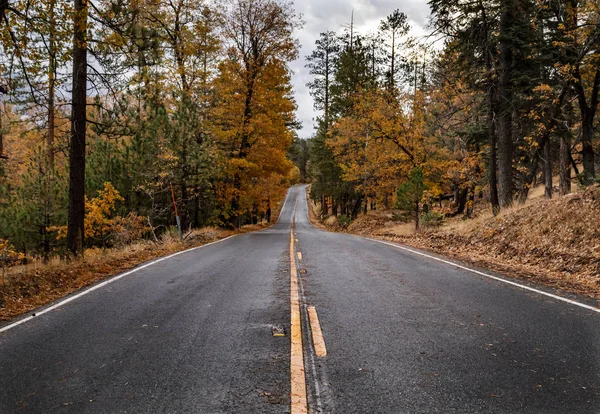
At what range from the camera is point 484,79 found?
1586cm

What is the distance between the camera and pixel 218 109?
21719 mm

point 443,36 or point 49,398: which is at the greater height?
point 443,36

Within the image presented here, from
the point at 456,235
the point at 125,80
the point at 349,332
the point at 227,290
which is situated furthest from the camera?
the point at 456,235

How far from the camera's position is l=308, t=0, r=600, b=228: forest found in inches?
587

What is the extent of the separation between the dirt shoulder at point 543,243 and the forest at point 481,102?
1.97 m

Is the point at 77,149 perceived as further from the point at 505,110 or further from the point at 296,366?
the point at 505,110

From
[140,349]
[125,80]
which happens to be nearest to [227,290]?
[140,349]

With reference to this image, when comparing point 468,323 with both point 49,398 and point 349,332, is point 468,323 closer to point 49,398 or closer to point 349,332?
point 349,332

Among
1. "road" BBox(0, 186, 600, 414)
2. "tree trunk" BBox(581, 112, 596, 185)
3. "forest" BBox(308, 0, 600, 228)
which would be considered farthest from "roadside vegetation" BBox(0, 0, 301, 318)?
"tree trunk" BBox(581, 112, 596, 185)

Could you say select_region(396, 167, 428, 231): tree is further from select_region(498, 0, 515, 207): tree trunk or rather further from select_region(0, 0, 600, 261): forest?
select_region(498, 0, 515, 207): tree trunk

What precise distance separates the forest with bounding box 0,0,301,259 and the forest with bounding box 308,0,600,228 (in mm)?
6446

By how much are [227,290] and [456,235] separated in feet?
37.0

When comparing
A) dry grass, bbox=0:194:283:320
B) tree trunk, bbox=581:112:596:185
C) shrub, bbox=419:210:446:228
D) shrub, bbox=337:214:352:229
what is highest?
tree trunk, bbox=581:112:596:185

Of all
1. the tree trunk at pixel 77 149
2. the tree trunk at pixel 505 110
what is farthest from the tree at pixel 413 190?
the tree trunk at pixel 77 149
